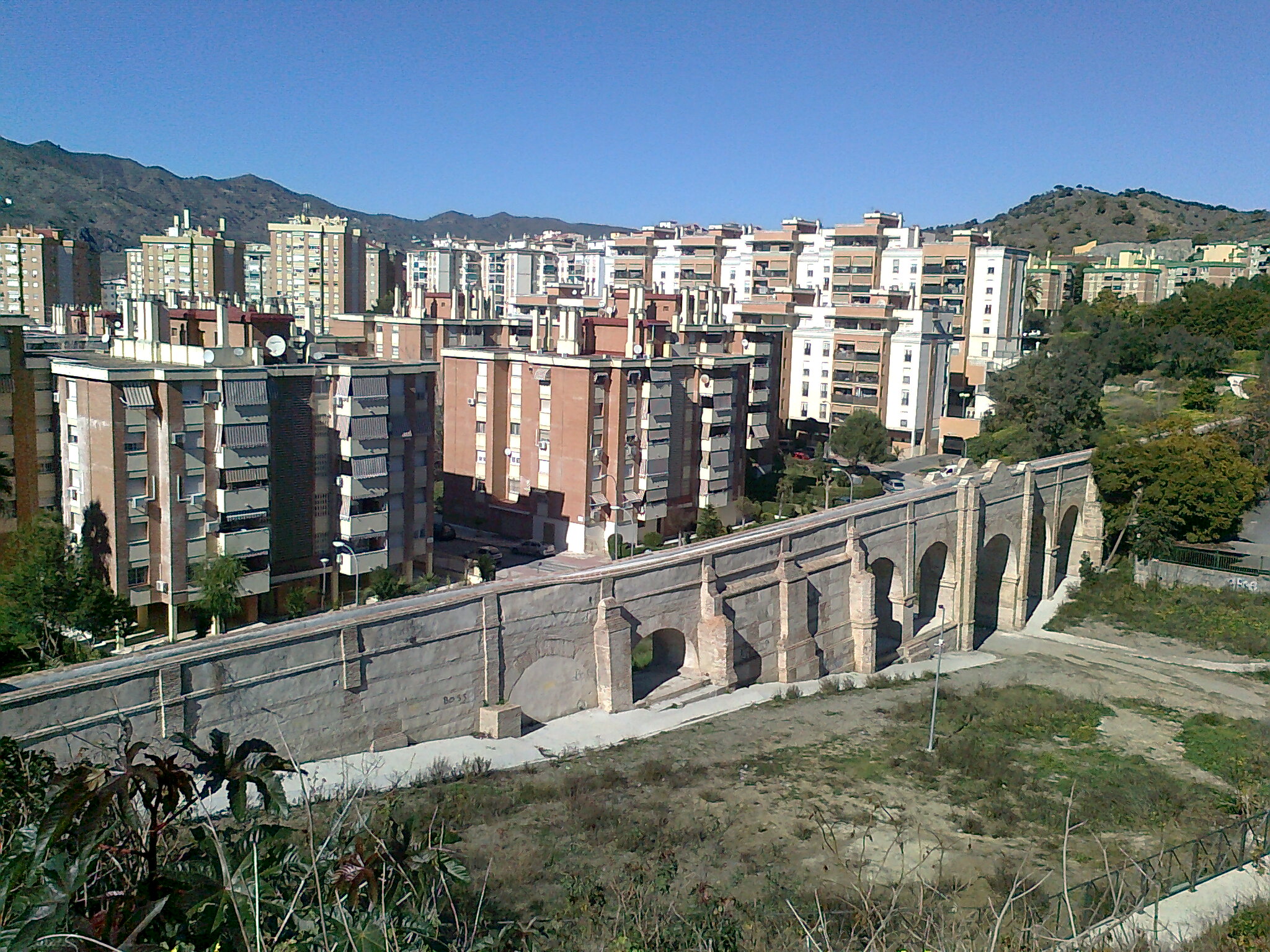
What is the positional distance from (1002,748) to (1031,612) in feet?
63.4

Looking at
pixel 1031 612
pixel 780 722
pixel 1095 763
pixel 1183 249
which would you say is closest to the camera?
pixel 1095 763

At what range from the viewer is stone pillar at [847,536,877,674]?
33.6 meters

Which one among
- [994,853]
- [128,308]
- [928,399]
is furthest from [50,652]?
[928,399]

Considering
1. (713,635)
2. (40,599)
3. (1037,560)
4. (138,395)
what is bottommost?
(1037,560)

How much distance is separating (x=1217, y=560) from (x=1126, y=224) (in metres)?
115

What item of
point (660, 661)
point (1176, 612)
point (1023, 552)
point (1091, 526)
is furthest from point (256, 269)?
point (1176, 612)

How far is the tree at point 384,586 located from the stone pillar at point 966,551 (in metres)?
19.1

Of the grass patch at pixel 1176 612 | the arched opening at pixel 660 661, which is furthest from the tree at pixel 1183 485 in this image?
the arched opening at pixel 660 661

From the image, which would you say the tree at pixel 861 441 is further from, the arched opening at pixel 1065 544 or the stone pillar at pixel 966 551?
the stone pillar at pixel 966 551

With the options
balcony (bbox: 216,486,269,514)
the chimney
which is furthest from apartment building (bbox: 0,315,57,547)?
balcony (bbox: 216,486,269,514)

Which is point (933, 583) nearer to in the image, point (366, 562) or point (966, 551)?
point (966, 551)

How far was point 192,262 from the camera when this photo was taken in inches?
3206

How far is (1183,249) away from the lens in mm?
120875

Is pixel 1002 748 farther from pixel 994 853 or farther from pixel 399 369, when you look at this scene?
pixel 399 369
